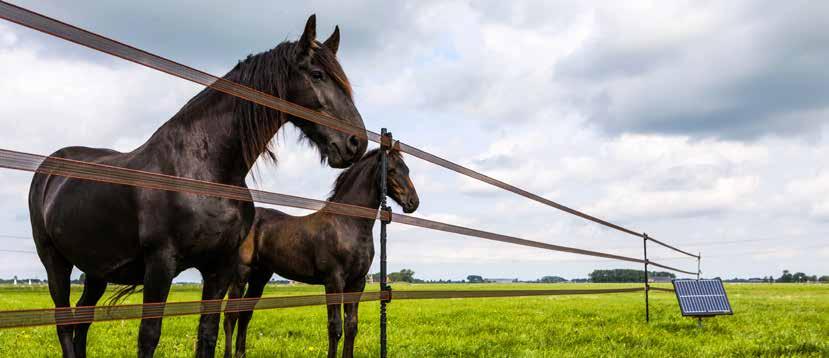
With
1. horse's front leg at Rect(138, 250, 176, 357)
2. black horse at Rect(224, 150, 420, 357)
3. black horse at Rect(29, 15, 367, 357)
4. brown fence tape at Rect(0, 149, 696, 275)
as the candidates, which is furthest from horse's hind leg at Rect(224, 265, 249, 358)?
horse's front leg at Rect(138, 250, 176, 357)

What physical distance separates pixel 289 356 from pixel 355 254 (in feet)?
4.38

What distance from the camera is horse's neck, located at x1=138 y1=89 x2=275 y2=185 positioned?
10.7 ft

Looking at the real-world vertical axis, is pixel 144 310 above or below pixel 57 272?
below

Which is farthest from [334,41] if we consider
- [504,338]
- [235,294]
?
[504,338]

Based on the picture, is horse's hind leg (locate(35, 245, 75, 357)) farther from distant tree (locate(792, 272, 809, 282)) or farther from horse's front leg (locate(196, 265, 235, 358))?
distant tree (locate(792, 272, 809, 282))

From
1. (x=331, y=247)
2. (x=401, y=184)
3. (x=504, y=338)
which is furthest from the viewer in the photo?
(x=504, y=338)

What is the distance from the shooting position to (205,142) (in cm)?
332

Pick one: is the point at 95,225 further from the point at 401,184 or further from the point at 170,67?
the point at 401,184

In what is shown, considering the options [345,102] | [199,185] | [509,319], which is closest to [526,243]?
[345,102]

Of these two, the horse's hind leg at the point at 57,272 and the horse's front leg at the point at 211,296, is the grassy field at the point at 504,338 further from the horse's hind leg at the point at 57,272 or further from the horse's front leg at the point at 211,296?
the horse's front leg at the point at 211,296

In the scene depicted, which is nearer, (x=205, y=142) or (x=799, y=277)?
(x=205, y=142)

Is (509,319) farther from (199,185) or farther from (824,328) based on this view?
(199,185)

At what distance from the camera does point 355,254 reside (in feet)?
21.0

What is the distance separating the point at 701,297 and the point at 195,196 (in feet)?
32.2
